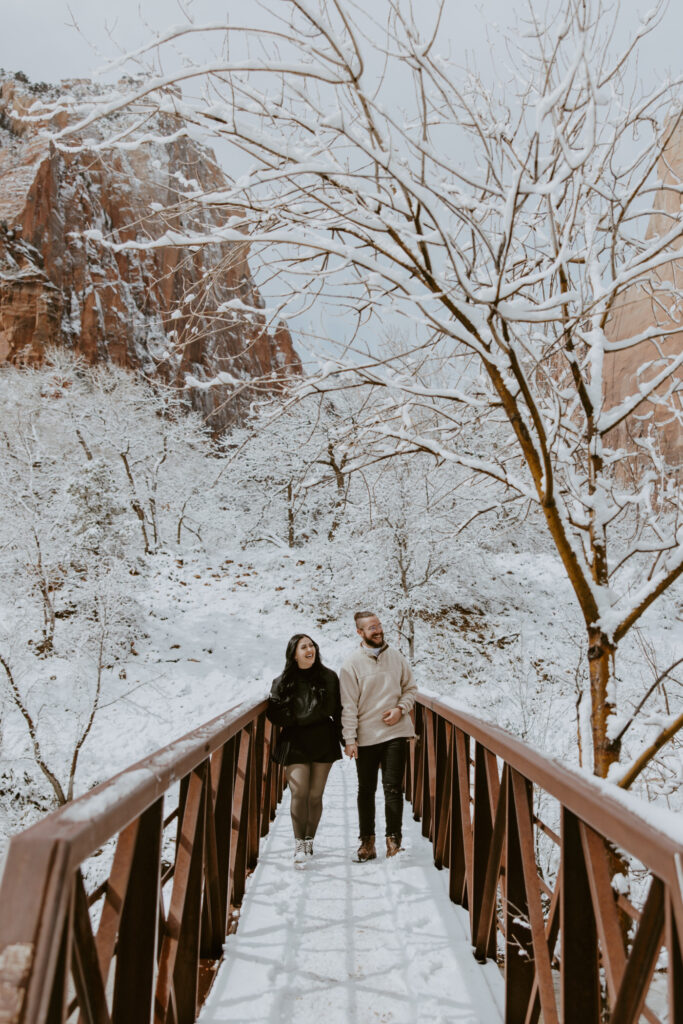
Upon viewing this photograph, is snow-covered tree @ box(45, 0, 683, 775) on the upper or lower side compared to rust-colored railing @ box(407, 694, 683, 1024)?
upper

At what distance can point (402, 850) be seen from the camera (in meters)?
4.09

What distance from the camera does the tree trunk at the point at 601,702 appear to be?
9.91 ft

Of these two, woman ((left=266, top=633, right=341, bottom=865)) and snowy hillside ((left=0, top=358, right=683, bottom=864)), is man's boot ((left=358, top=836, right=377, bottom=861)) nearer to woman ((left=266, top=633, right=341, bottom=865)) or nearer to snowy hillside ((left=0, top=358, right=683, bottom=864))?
woman ((left=266, top=633, right=341, bottom=865))

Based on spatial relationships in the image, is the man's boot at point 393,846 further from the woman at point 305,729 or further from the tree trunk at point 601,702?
the tree trunk at point 601,702

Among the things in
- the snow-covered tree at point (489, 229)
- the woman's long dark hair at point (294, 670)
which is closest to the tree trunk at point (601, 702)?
the snow-covered tree at point (489, 229)

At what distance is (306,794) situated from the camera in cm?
403

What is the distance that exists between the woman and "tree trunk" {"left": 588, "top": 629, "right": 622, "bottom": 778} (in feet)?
5.35

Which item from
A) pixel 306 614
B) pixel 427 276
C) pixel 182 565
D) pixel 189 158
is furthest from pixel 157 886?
pixel 182 565

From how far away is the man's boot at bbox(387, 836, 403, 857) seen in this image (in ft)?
13.1

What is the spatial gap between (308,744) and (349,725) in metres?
0.28

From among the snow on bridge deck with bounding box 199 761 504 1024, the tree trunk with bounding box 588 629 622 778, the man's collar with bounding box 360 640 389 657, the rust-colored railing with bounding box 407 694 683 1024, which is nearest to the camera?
the rust-colored railing with bounding box 407 694 683 1024

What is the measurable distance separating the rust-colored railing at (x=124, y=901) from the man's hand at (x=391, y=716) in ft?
4.14

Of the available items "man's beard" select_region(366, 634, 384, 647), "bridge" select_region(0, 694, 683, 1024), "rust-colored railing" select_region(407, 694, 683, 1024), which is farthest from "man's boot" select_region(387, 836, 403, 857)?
"man's beard" select_region(366, 634, 384, 647)

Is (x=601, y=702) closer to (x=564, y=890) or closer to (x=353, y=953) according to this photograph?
(x=353, y=953)
